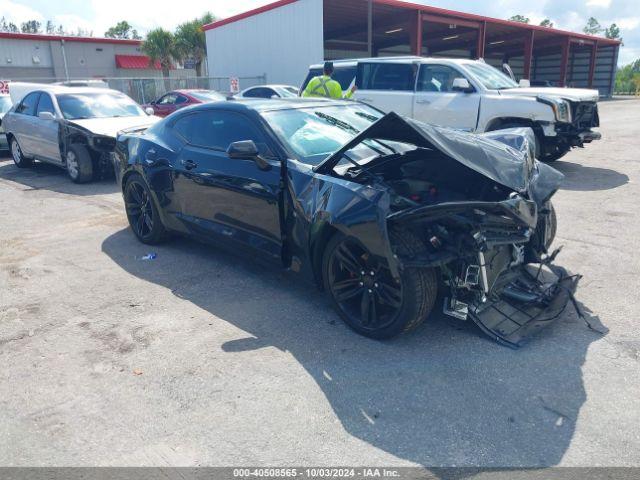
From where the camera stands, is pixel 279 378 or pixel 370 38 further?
pixel 370 38

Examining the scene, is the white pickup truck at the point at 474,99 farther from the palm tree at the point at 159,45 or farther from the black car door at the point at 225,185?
the palm tree at the point at 159,45

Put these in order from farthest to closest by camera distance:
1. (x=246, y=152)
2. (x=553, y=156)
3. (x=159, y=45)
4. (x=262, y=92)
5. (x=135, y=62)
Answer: (x=135, y=62)
(x=159, y=45)
(x=262, y=92)
(x=553, y=156)
(x=246, y=152)

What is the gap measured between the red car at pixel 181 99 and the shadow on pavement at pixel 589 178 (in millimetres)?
10665

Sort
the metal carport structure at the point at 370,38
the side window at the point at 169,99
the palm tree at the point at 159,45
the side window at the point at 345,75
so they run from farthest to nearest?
the palm tree at the point at 159,45
the metal carport structure at the point at 370,38
the side window at the point at 169,99
the side window at the point at 345,75

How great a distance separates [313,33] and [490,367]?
19999mm

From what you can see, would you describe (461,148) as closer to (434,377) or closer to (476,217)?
(476,217)

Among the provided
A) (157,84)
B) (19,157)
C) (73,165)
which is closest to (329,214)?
(73,165)

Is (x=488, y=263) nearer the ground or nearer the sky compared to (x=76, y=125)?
nearer the ground

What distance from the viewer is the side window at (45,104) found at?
32.5 feet

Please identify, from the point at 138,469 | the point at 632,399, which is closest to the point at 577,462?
the point at 632,399

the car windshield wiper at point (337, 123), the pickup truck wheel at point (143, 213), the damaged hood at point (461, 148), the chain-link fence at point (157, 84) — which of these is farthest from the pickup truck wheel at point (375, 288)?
the chain-link fence at point (157, 84)

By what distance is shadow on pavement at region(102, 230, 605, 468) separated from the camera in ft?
8.60

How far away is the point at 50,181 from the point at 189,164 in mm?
Answer: 6549

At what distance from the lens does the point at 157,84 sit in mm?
23406
